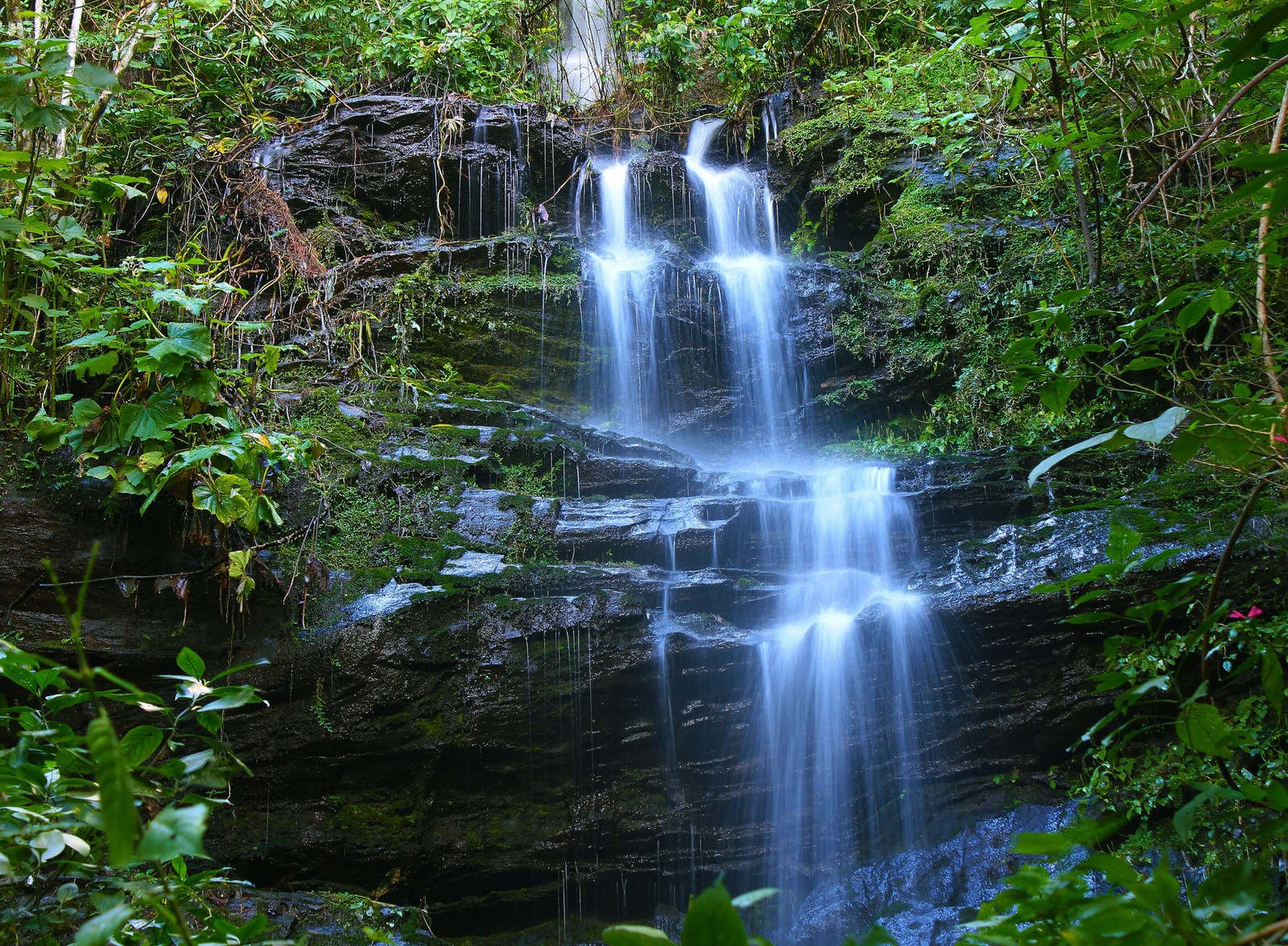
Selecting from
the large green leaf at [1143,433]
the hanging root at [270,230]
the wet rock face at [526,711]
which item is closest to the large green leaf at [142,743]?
the large green leaf at [1143,433]

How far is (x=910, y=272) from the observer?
8125 millimetres

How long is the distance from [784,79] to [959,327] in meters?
4.65

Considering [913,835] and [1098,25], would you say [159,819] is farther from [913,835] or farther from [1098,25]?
[913,835]

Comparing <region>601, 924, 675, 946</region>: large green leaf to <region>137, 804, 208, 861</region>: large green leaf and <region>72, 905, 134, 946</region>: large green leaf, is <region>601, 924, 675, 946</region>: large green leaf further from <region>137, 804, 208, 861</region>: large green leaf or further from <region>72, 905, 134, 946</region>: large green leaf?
<region>72, 905, 134, 946</region>: large green leaf

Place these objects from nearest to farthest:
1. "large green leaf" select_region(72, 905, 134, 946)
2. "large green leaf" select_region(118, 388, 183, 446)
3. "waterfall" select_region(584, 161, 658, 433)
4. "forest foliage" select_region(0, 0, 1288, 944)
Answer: "large green leaf" select_region(72, 905, 134, 946)
"forest foliage" select_region(0, 0, 1288, 944)
"large green leaf" select_region(118, 388, 183, 446)
"waterfall" select_region(584, 161, 658, 433)

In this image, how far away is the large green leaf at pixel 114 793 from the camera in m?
0.78

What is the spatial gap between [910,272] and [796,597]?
4284 millimetres

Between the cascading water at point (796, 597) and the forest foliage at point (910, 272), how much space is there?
1.03 meters

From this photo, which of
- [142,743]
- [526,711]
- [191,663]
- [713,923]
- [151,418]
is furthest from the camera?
[526,711]

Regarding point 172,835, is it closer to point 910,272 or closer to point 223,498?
point 223,498

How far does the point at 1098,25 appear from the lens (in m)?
3.71

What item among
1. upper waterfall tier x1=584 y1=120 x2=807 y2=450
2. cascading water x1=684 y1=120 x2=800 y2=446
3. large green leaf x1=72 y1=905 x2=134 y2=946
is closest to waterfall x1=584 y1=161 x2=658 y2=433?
upper waterfall tier x1=584 y1=120 x2=807 y2=450

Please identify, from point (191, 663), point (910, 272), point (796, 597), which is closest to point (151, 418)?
point (191, 663)

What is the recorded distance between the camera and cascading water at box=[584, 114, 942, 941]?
5.13m
